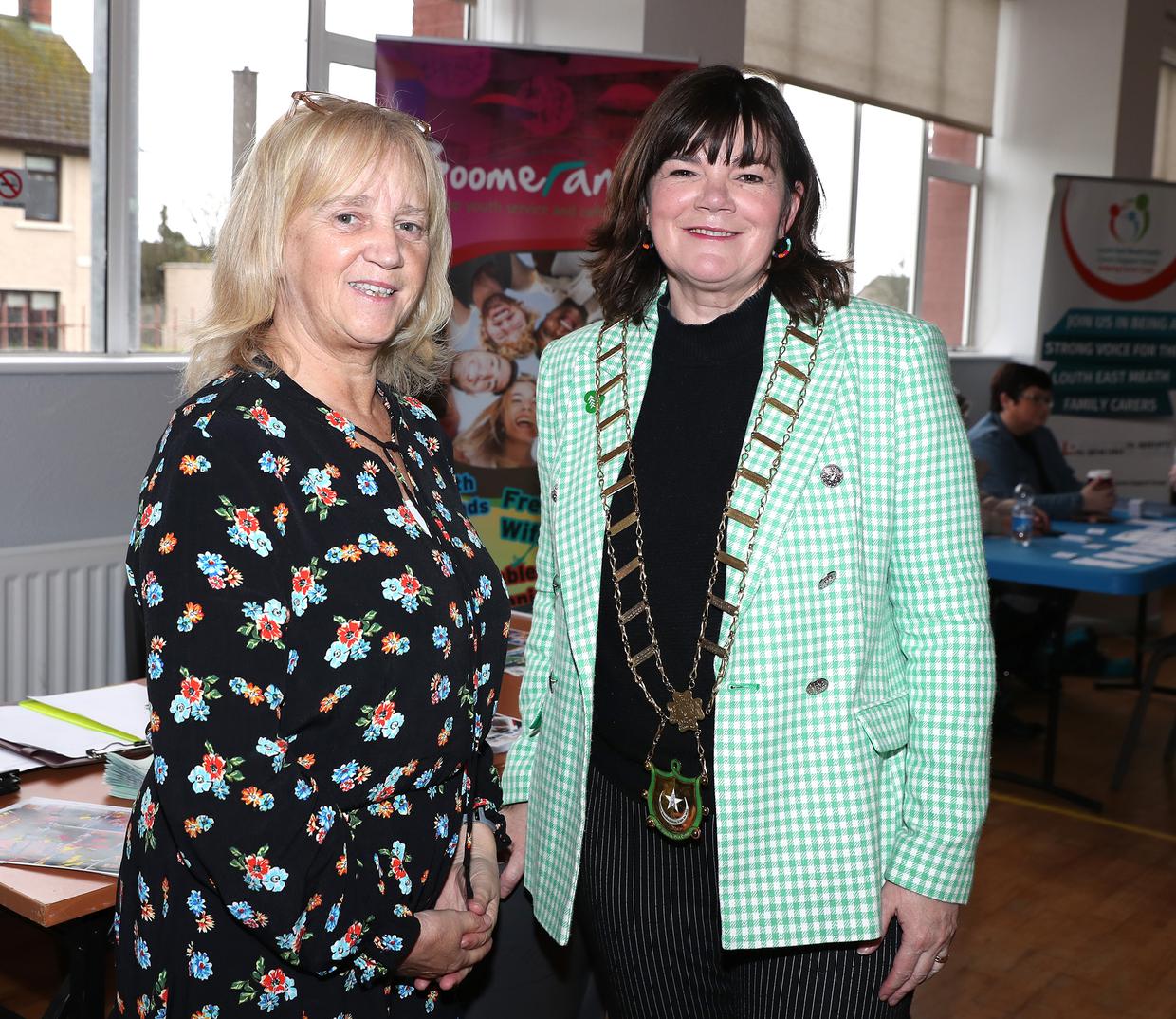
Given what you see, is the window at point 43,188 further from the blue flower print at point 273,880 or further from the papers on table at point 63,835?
the blue flower print at point 273,880

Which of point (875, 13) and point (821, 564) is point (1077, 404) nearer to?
point (875, 13)

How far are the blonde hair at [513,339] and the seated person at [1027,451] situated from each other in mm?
2299

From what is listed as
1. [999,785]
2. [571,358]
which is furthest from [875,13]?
[571,358]

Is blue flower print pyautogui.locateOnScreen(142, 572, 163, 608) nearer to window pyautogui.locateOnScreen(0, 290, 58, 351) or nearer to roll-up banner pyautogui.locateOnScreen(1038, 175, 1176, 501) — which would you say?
window pyautogui.locateOnScreen(0, 290, 58, 351)

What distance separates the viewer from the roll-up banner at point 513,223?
13.1 ft

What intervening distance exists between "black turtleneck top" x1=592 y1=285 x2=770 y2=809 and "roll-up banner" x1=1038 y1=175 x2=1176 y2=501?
567 cm

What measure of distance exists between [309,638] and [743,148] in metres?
0.81

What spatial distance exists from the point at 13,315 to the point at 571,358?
8.87 ft

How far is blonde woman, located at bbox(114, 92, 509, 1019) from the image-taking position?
3.73ft

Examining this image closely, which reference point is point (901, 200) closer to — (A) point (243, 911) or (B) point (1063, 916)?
(B) point (1063, 916)

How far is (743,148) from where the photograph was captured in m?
1.51

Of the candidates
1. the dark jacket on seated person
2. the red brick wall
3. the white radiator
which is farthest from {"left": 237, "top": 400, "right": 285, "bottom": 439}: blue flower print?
the dark jacket on seated person

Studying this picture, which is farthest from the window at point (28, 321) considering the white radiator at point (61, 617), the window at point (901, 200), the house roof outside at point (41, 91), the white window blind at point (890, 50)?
the window at point (901, 200)

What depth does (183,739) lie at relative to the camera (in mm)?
1128
